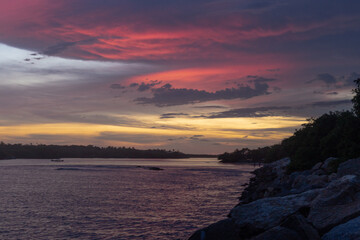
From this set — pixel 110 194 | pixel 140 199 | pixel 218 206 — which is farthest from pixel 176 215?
pixel 110 194

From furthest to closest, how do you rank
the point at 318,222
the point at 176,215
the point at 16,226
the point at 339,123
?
1. the point at 339,123
2. the point at 176,215
3. the point at 16,226
4. the point at 318,222

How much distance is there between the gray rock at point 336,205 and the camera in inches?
495

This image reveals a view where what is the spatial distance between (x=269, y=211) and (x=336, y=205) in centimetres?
255

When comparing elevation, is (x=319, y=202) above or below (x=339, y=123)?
below

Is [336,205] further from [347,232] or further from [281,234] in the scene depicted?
[281,234]

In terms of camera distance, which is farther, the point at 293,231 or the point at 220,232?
the point at 220,232

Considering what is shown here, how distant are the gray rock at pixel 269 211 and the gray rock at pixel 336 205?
26.0 inches

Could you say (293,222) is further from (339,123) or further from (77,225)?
(339,123)

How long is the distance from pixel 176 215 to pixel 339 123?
25.5 metres

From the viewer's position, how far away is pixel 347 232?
422 inches

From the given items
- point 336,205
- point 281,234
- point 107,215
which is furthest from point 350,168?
point 107,215

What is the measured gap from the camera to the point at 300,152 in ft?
165

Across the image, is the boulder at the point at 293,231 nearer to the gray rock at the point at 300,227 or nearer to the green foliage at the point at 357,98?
the gray rock at the point at 300,227

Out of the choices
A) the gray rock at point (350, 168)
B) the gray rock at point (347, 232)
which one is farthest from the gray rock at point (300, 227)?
the gray rock at point (350, 168)
